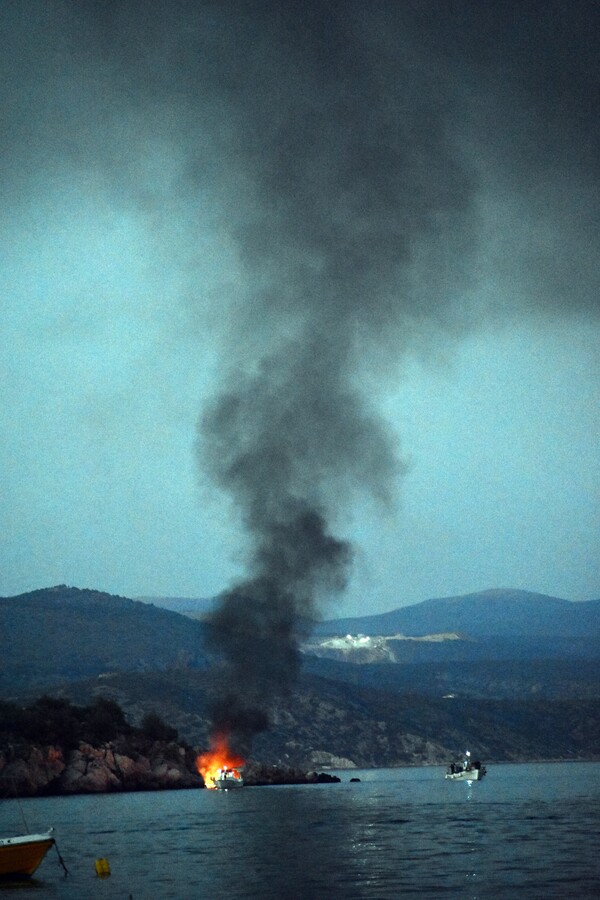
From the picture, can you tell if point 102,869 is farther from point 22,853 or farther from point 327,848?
point 327,848

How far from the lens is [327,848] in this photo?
94312mm

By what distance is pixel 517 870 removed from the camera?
2972 inches

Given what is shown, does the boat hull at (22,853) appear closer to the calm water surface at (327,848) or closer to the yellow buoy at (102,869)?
the calm water surface at (327,848)

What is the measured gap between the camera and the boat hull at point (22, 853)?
73000 millimetres

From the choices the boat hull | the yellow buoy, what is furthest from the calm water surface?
the boat hull

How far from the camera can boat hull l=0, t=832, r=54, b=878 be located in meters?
73.0

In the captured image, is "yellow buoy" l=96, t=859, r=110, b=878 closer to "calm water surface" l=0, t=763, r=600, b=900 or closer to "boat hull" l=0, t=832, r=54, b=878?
"calm water surface" l=0, t=763, r=600, b=900

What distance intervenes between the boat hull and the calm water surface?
112cm

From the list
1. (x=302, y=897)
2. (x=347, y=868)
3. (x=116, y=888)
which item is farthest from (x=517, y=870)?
(x=116, y=888)

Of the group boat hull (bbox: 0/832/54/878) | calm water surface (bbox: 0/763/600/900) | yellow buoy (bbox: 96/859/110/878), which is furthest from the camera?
yellow buoy (bbox: 96/859/110/878)

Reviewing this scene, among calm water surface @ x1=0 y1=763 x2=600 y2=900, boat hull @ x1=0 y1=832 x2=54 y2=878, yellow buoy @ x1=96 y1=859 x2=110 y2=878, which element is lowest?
calm water surface @ x1=0 y1=763 x2=600 y2=900

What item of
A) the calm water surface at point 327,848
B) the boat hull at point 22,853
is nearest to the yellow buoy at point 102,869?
the calm water surface at point 327,848

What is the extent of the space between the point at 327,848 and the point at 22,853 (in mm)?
28706

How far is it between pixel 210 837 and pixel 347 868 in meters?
31.2
